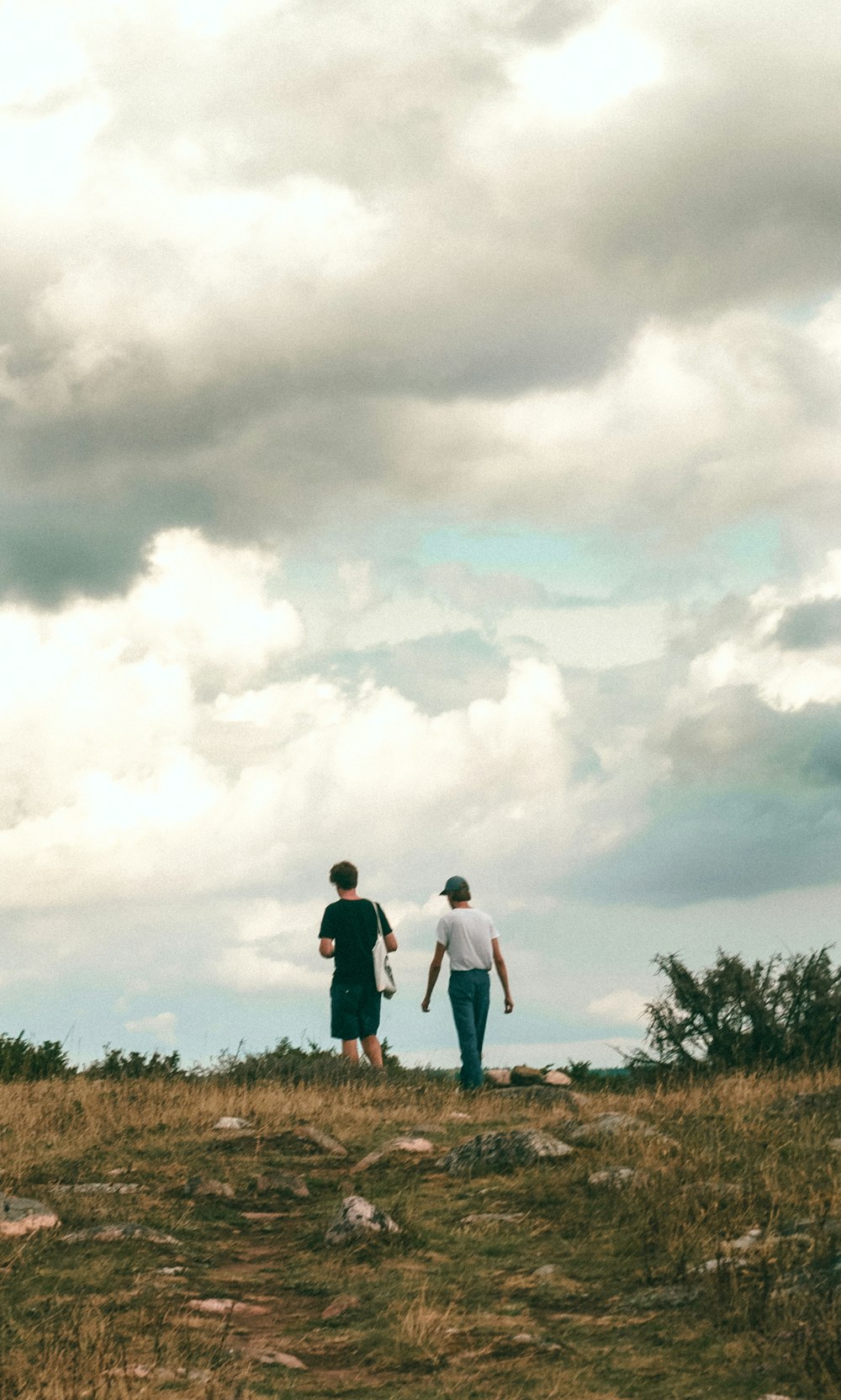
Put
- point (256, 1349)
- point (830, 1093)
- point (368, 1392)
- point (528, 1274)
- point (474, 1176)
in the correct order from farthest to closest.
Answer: point (830, 1093), point (474, 1176), point (528, 1274), point (256, 1349), point (368, 1392)

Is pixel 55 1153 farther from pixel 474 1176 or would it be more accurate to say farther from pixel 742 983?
pixel 742 983

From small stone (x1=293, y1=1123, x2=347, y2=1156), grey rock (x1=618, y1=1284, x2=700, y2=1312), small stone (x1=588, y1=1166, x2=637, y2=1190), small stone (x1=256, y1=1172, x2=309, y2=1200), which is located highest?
small stone (x1=293, y1=1123, x2=347, y2=1156)

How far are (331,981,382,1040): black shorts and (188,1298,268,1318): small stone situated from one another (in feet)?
23.1

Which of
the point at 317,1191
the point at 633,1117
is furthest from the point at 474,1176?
the point at 633,1117

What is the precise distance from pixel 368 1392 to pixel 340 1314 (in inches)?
42.2

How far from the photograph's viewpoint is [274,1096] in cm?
1260

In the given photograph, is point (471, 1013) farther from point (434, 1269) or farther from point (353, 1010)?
point (434, 1269)

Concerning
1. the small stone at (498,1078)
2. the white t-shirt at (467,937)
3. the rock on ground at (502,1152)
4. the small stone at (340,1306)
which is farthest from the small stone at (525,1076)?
the small stone at (340,1306)

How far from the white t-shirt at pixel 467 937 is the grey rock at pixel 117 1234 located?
5790 mm

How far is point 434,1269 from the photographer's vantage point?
24.8 feet

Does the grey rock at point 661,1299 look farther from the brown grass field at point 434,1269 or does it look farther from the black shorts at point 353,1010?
the black shorts at point 353,1010

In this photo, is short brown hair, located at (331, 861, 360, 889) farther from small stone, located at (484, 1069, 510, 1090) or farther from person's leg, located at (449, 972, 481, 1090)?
small stone, located at (484, 1069, 510, 1090)

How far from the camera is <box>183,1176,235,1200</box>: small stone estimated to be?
9305 millimetres

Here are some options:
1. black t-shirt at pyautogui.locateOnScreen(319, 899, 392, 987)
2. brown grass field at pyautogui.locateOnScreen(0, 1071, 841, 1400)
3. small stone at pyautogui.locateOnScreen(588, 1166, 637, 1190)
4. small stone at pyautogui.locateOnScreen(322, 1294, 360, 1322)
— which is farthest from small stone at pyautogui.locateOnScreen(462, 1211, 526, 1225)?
black t-shirt at pyautogui.locateOnScreen(319, 899, 392, 987)
